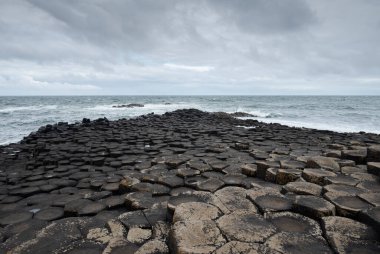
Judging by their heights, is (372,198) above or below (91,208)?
above

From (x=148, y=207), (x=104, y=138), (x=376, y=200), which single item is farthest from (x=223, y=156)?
(x=104, y=138)

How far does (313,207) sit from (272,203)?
0.42m

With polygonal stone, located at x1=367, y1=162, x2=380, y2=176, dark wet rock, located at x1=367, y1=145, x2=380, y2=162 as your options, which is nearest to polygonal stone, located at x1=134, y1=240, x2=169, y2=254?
polygonal stone, located at x1=367, y1=162, x2=380, y2=176

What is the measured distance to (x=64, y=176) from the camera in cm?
576

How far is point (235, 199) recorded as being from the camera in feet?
10.4

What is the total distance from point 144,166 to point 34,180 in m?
2.20


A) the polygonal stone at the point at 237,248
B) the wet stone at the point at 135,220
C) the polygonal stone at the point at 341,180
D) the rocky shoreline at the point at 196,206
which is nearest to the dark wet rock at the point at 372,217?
the rocky shoreline at the point at 196,206

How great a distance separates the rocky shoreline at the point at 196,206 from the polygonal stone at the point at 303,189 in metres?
0.01

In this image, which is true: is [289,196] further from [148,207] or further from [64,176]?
[64,176]

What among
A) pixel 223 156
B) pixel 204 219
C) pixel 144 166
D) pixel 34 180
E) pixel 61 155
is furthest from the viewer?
pixel 61 155

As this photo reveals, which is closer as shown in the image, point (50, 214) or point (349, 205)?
point (349, 205)

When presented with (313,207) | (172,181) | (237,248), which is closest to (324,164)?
(313,207)

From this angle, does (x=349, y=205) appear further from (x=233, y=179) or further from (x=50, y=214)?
(x=50, y=214)

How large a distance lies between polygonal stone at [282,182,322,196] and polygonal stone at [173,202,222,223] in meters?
1.12
